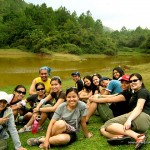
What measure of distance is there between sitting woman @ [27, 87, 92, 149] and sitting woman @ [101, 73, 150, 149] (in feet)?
2.04

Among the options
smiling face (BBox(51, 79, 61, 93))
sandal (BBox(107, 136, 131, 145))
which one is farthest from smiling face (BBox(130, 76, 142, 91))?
smiling face (BBox(51, 79, 61, 93))

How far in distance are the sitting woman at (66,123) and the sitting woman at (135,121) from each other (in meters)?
0.62

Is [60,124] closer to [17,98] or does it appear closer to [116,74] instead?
[17,98]

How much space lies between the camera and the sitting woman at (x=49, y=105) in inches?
235

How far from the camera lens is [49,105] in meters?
6.15

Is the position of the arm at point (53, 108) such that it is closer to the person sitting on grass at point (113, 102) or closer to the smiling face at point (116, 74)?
the person sitting on grass at point (113, 102)

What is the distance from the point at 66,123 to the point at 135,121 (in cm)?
128

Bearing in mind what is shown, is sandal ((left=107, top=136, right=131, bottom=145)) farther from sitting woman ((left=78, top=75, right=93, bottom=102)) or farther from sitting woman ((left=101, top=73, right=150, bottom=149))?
sitting woman ((left=78, top=75, right=93, bottom=102))

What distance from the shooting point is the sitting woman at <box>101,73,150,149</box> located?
4.91m

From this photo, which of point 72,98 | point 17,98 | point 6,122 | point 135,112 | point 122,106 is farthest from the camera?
point 17,98

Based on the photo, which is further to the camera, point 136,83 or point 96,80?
point 96,80

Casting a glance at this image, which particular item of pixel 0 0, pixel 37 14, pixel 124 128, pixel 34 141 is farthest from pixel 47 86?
pixel 0 0

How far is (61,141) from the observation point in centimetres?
513

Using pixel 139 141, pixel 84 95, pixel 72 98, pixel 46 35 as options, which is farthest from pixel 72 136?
pixel 46 35
